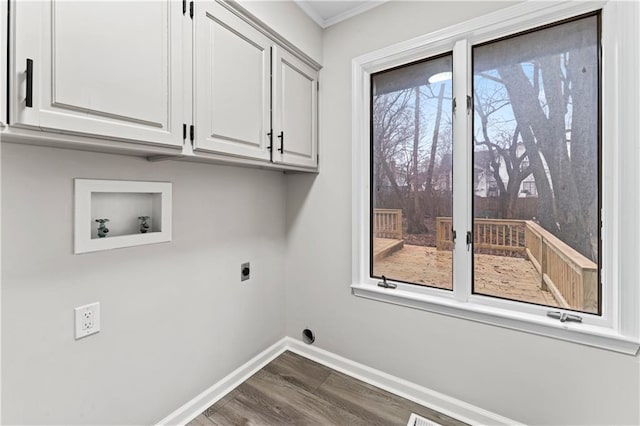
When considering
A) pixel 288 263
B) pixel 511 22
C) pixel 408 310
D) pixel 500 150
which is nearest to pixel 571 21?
pixel 511 22

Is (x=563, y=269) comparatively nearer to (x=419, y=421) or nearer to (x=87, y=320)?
(x=419, y=421)

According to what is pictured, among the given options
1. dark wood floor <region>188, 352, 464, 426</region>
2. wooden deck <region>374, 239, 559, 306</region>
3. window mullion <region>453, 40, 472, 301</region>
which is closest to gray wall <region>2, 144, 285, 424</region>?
dark wood floor <region>188, 352, 464, 426</region>

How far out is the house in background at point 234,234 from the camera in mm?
1004

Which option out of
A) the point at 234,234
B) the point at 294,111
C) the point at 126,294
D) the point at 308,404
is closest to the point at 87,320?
the point at 126,294

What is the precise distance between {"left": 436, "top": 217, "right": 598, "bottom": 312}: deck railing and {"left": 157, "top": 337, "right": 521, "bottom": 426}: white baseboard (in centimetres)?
75

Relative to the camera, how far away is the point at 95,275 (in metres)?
1.23

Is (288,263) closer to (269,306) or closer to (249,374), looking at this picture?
(269,306)

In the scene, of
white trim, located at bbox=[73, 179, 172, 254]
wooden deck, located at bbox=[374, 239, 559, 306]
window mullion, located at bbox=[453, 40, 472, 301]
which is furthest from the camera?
window mullion, located at bbox=[453, 40, 472, 301]

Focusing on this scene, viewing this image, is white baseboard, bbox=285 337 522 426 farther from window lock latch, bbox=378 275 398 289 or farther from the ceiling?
the ceiling

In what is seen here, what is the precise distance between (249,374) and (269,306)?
47cm

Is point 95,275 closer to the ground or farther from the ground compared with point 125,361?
farther from the ground

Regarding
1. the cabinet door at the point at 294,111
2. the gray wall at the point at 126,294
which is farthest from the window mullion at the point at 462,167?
the gray wall at the point at 126,294

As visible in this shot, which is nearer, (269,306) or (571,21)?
(571,21)

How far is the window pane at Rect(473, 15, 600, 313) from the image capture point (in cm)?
135
